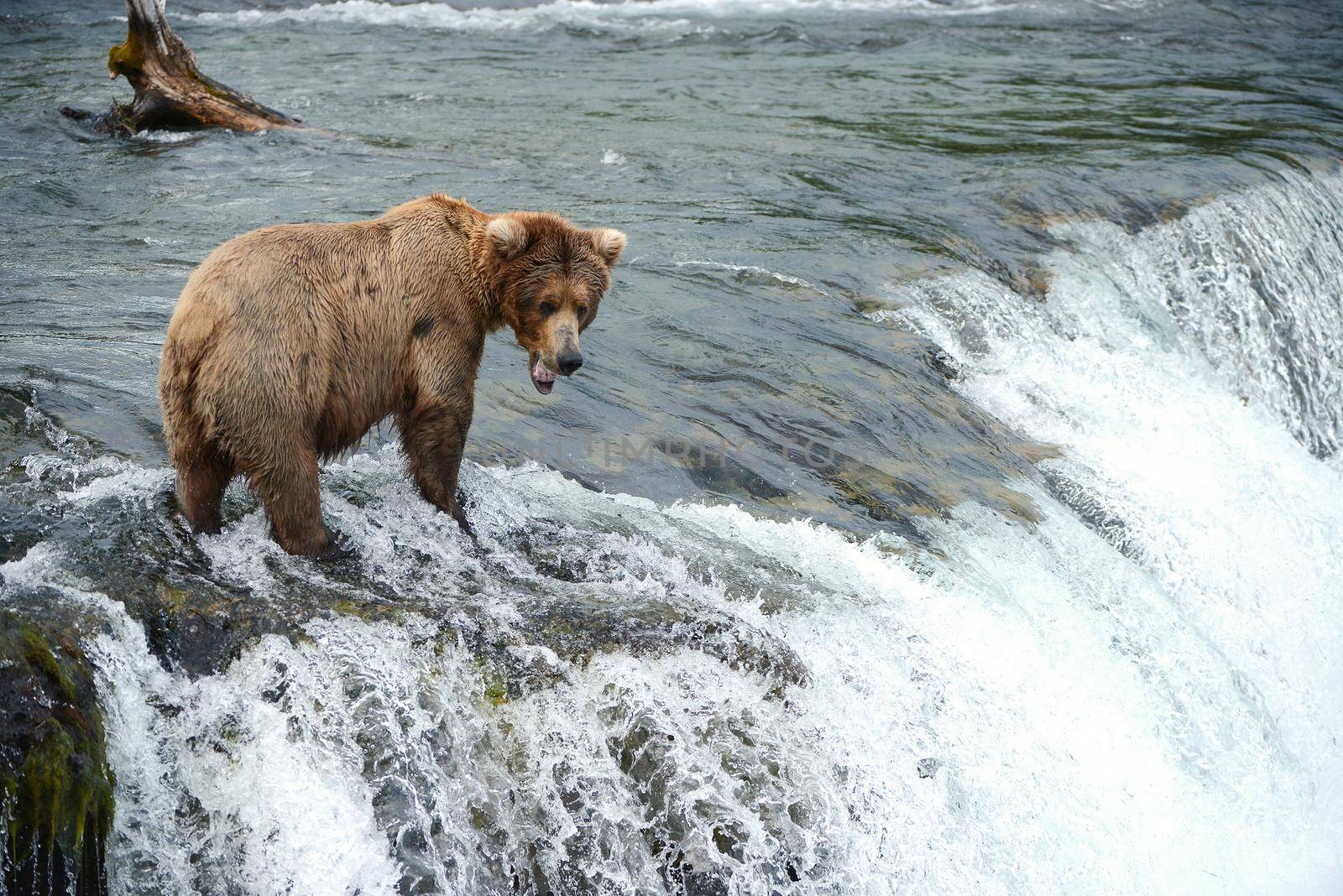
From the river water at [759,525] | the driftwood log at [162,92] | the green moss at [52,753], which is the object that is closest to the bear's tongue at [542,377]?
the river water at [759,525]

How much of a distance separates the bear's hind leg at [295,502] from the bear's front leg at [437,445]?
0.51 metres

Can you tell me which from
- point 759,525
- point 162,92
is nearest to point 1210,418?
point 759,525

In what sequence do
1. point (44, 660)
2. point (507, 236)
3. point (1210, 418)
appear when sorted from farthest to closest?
point (1210, 418) < point (507, 236) < point (44, 660)

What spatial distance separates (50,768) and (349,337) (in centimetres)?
179

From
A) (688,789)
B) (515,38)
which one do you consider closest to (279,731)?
(688,789)

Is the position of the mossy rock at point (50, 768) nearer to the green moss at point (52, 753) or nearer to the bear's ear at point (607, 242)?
the green moss at point (52, 753)

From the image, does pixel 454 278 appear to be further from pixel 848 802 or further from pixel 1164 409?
pixel 1164 409

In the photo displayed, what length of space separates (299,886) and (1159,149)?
10.6 meters

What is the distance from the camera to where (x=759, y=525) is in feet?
18.8

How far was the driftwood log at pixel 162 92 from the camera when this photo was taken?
1034 cm

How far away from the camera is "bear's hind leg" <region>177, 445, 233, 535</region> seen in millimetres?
4340


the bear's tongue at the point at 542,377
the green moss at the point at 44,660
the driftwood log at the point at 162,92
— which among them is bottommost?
the driftwood log at the point at 162,92

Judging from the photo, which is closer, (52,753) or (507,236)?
(52,753)

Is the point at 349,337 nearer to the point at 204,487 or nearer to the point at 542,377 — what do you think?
the point at 204,487
